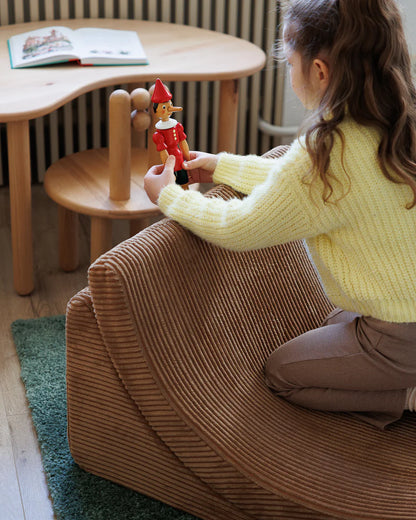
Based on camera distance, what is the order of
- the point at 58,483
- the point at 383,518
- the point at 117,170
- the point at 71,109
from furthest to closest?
the point at 71,109 < the point at 117,170 < the point at 58,483 < the point at 383,518

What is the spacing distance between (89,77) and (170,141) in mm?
660

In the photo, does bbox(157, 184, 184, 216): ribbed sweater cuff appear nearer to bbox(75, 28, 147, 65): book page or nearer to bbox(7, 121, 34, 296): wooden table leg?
bbox(7, 121, 34, 296): wooden table leg

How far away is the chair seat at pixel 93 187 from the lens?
72.2 inches

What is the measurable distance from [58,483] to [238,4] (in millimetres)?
1829

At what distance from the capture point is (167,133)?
1.44m

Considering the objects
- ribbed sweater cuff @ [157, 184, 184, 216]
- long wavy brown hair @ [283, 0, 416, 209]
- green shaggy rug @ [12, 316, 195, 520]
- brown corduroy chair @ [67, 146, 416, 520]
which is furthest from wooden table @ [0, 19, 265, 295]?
long wavy brown hair @ [283, 0, 416, 209]

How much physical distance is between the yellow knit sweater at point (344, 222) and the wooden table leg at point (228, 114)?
955mm

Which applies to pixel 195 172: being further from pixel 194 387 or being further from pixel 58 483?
pixel 58 483

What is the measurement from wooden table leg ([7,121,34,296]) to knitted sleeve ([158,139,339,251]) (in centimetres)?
70

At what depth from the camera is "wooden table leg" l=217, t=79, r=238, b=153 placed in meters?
2.23

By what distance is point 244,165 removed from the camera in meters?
1.50

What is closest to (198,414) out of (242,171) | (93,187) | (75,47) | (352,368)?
(352,368)

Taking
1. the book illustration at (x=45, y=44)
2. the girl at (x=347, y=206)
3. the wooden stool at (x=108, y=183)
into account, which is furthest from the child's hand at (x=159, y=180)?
the book illustration at (x=45, y=44)

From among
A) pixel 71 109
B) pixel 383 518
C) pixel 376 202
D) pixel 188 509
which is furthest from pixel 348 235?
pixel 71 109
